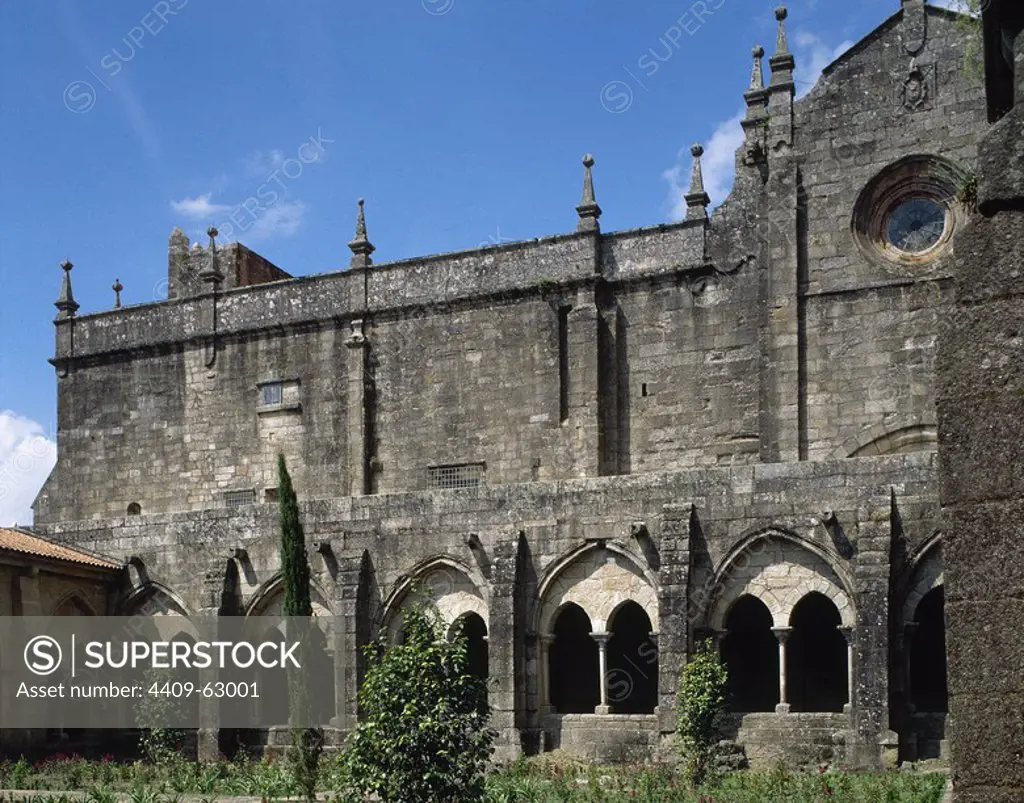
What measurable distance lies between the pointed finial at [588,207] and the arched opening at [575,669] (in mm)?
7634

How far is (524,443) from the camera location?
87.6ft

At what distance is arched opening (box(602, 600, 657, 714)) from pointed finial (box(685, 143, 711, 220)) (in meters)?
7.45

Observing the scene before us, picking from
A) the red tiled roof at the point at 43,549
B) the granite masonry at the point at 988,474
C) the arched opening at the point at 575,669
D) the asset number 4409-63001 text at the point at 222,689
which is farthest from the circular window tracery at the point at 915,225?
the granite masonry at the point at 988,474

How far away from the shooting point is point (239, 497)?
29797mm

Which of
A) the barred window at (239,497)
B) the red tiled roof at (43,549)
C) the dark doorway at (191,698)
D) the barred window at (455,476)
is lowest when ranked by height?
the dark doorway at (191,698)

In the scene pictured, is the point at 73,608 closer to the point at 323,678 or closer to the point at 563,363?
the point at 323,678

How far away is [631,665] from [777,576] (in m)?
5.58

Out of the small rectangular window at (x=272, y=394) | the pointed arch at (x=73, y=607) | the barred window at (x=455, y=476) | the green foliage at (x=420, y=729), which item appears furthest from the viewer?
the small rectangular window at (x=272, y=394)

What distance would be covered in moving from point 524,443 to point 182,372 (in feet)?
28.9

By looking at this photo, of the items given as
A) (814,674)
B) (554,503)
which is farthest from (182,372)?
(814,674)

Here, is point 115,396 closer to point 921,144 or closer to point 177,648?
point 177,648

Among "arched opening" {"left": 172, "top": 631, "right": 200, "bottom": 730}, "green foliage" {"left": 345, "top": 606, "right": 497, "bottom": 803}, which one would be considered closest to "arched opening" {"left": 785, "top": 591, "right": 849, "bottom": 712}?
"arched opening" {"left": 172, "top": 631, "right": 200, "bottom": 730}

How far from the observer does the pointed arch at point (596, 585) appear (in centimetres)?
2073

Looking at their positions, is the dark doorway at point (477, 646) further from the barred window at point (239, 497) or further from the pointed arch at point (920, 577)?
the pointed arch at point (920, 577)
